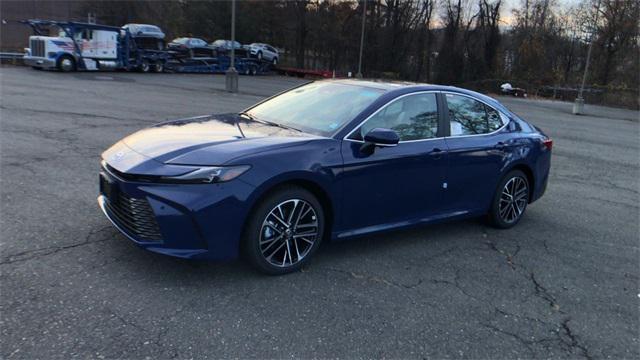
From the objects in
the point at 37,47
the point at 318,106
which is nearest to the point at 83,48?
the point at 37,47

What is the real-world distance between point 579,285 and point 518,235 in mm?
1274

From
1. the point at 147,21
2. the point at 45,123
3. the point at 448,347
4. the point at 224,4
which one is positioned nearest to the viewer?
the point at 448,347

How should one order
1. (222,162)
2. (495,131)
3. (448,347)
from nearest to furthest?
(448,347) → (222,162) → (495,131)

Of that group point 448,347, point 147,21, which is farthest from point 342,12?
point 448,347

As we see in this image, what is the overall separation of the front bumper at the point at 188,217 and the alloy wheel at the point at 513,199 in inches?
131

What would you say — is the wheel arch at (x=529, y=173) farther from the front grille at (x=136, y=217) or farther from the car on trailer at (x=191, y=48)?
the car on trailer at (x=191, y=48)

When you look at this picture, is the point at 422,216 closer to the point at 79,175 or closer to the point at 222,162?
the point at 222,162

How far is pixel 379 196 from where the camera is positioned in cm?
457

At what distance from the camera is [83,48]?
28.8 m

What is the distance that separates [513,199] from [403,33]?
50.5 meters

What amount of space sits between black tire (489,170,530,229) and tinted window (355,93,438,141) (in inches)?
50.3

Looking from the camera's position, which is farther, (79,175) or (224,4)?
(224,4)

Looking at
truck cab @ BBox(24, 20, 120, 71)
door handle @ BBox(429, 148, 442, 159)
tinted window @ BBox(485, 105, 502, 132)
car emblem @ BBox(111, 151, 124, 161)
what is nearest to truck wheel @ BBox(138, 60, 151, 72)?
truck cab @ BBox(24, 20, 120, 71)

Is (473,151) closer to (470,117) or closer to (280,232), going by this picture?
(470,117)
